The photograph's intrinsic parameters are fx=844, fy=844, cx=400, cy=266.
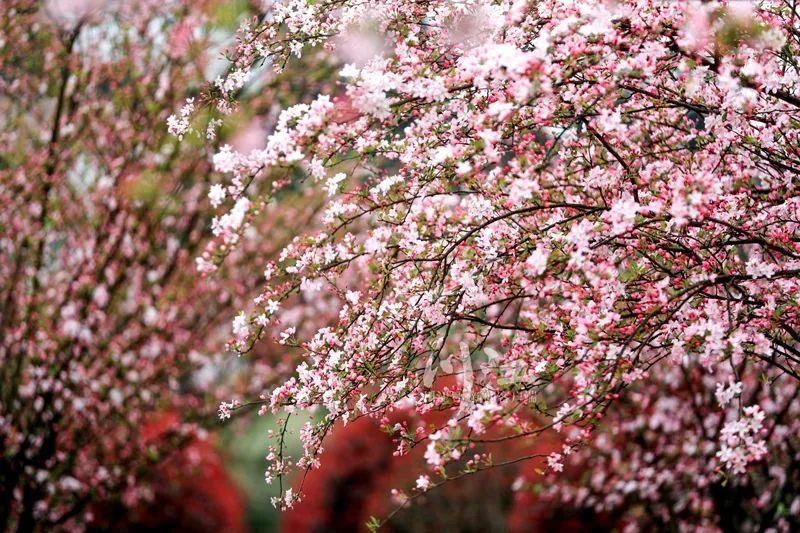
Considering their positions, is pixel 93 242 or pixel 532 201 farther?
pixel 93 242

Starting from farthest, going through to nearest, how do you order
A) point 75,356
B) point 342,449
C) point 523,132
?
point 342,449 → point 75,356 → point 523,132

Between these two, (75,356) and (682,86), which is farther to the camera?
(75,356)

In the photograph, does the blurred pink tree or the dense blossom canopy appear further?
the blurred pink tree

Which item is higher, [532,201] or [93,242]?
[93,242]

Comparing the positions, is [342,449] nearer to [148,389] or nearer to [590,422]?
[148,389]

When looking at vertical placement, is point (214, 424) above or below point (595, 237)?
above

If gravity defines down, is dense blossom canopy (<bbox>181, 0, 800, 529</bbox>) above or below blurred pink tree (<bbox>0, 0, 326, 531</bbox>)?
below

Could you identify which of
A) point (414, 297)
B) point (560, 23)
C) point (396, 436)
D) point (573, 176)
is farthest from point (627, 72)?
point (396, 436)


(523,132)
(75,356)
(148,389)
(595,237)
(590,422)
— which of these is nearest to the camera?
(590,422)

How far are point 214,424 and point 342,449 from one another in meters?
9.21

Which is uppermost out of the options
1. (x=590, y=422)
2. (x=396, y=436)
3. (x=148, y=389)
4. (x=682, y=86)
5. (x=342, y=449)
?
(x=342, y=449)

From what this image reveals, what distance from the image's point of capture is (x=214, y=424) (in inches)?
340

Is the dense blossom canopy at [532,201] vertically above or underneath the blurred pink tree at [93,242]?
underneath

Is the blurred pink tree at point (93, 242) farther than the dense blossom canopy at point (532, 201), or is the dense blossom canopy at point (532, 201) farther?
the blurred pink tree at point (93, 242)
